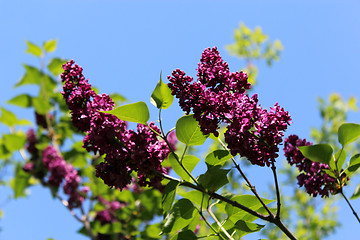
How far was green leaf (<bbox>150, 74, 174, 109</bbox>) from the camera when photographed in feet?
5.41

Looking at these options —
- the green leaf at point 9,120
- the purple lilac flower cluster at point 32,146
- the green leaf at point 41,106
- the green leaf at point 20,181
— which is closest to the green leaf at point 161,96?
the green leaf at point 41,106

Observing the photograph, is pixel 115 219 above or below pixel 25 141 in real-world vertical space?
below

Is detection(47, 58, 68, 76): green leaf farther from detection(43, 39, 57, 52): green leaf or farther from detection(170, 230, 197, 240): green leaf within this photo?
detection(170, 230, 197, 240): green leaf

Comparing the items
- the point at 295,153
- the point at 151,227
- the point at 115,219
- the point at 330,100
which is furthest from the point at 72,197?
the point at 330,100

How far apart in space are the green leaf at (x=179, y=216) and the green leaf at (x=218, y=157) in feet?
0.74

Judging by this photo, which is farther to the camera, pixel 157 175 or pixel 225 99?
pixel 157 175

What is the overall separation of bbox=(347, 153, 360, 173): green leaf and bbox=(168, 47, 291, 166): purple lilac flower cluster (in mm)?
388

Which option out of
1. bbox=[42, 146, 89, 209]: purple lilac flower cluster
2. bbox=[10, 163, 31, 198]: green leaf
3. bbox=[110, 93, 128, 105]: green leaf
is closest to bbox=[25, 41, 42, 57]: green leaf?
bbox=[42, 146, 89, 209]: purple lilac flower cluster

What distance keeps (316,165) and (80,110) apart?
1.29 meters

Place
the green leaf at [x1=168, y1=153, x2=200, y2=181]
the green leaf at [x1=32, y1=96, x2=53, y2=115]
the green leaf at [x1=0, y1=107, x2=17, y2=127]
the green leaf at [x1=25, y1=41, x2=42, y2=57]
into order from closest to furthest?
the green leaf at [x1=168, y1=153, x2=200, y2=181] → the green leaf at [x1=32, y1=96, x2=53, y2=115] → the green leaf at [x1=0, y1=107, x2=17, y2=127] → the green leaf at [x1=25, y1=41, x2=42, y2=57]

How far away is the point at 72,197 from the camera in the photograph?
4.45 m

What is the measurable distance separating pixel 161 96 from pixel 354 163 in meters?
0.99

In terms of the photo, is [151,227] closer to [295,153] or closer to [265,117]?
[295,153]

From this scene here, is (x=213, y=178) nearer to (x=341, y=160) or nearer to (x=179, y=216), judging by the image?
(x=179, y=216)
